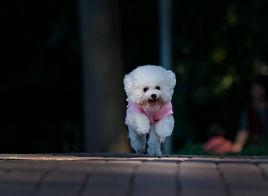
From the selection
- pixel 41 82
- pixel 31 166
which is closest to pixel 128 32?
pixel 41 82

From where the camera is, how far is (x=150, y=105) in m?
5.67

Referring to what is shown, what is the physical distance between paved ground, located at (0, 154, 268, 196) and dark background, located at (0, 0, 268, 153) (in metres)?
10.3

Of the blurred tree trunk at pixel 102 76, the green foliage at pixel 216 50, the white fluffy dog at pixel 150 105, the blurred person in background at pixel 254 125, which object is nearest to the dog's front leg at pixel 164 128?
the white fluffy dog at pixel 150 105

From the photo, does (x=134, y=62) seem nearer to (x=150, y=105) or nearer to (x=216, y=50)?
(x=216, y=50)

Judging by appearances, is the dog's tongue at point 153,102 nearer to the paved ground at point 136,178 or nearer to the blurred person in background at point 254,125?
the paved ground at point 136,178

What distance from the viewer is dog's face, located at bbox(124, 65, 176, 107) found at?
5531mm

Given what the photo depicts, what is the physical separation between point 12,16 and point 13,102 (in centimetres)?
191

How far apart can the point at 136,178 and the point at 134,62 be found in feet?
38.2

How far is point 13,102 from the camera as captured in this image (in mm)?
16641

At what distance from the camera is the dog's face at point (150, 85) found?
5.53m

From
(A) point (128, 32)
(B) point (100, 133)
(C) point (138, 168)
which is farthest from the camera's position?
(A) point (128, 32)

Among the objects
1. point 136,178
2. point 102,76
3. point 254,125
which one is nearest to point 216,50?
point 102,76

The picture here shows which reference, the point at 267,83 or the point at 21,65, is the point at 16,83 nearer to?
the point at 21,65

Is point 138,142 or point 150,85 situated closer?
point 150,85
